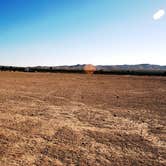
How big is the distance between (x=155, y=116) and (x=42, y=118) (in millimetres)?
4466

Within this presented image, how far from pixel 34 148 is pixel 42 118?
132 inches

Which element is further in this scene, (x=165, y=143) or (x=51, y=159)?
(x=165, y=143)

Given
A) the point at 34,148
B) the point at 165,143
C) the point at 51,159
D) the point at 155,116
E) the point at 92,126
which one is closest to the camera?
the point at 51,159

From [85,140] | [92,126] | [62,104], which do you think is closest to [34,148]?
[85,140]

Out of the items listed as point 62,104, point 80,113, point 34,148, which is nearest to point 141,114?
point 80,113

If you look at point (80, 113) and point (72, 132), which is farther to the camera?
point (80, 113)

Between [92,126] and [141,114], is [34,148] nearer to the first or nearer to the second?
[92,126]

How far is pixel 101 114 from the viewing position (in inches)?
448

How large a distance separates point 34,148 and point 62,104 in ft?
22.3

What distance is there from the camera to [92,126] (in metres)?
9.23

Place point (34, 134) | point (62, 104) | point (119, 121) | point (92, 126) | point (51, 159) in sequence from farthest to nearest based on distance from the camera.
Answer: point (62, 104), point (119, 121), point (92, 126), point (34, 134), point (51, 159)

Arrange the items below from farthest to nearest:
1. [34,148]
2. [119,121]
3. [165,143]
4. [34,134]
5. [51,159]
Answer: [119,121] < [34,134] < [165,143] < [34,148] < [51,159]

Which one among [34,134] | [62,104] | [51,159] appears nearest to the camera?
[51,159]

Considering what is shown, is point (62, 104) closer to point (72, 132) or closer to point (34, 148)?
point (72, 132)
